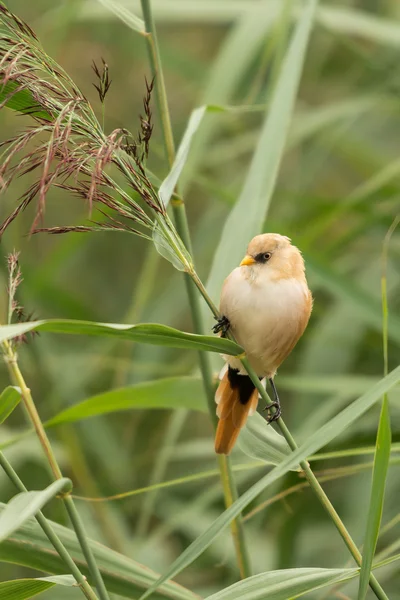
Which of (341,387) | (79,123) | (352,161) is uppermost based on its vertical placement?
(352,161)

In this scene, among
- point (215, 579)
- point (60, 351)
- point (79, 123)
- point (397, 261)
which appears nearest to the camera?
point (79, 123)

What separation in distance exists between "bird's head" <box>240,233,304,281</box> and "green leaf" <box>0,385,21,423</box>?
410mm

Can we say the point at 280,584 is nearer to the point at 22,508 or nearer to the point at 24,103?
the point at 22,508

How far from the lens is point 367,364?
2.42 metres

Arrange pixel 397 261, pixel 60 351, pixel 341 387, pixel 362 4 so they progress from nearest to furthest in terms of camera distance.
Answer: pixel 341 387
pixel 397 261
pixel 60 351
pixel 362 4

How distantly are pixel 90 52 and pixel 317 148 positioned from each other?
1176 millimetres

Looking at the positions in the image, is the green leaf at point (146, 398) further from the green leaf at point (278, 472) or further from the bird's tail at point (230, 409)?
the green leaf at point (278, 472)

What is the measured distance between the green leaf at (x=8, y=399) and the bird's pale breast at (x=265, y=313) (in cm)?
35

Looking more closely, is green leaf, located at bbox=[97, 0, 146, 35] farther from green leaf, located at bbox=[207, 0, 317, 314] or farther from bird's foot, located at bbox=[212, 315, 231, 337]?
bird's foot, located at bbox=[212, 315, 231, 337]

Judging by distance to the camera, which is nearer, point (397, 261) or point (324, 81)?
point (397, 261)

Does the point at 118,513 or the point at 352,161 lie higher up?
the point at 352,161

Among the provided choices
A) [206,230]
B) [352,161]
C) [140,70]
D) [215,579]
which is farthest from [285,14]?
[140,70]

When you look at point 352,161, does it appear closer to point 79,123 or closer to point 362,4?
point 362,4

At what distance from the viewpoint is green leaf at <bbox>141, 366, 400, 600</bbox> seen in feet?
2.57
